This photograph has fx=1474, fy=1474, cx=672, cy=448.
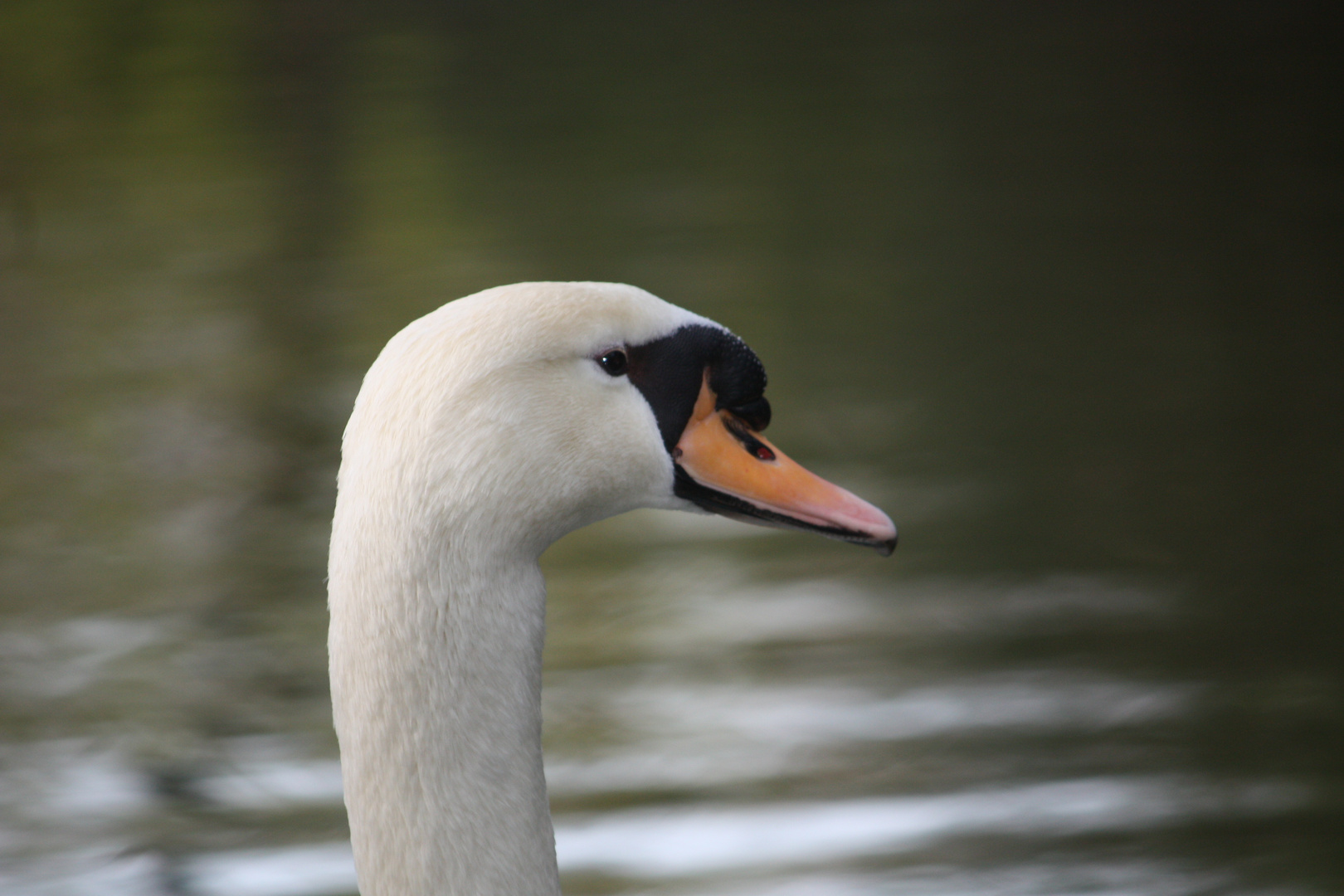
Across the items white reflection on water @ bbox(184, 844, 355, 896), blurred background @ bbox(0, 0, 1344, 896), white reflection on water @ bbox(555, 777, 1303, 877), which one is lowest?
white reflection on water @ bbox(555, 777, 1303, 877)

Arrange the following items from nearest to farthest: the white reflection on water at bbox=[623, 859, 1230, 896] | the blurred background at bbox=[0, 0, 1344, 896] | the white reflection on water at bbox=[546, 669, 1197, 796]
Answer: the white reflection on water at bbox=[623, 859, 1230, 896] < the blurred background at bbox=[0, 0, 1344, 896] < the white reflection on water at bbox=[546, 669, 1197, 796]

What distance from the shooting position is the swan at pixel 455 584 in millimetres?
1081

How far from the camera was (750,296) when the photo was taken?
16.9 feet

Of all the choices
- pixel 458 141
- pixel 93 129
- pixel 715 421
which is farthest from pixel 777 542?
pixel 93 129

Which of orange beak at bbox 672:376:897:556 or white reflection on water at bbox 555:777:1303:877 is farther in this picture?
white reflection on water at bbox 555:777:1303:877

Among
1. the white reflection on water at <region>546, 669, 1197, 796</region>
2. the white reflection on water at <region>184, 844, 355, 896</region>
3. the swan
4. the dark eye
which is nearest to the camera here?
the swan

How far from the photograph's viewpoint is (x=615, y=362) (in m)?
1.23

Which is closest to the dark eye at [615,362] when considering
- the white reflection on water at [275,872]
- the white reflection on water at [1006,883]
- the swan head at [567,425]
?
the swan head at [567,425]

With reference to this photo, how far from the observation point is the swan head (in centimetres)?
109

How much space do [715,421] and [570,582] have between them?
2.18 metres

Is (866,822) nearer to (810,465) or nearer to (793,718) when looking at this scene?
(793,718)

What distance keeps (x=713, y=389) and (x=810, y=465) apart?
98.0 inches

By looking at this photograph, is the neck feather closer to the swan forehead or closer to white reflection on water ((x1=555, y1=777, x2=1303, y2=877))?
the swan forehead

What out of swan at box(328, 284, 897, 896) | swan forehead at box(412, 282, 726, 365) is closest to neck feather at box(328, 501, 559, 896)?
swan at box(328, 284, 897, 896)
